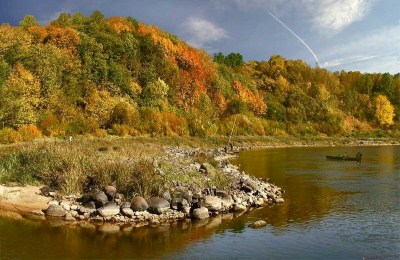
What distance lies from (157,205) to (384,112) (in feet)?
391

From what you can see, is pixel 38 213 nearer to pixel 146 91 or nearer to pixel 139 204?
pixel 139 204

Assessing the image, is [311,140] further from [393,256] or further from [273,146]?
[393,256]

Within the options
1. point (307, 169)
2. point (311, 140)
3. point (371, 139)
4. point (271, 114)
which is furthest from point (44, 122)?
point (371, 139)

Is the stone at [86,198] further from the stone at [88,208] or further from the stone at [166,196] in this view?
the stone at [166,196]

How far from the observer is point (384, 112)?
125m

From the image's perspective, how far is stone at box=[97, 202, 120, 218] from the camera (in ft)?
60.7

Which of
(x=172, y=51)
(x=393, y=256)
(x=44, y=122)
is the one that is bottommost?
(x=393, y=256)

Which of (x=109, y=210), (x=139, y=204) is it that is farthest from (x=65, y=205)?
(x=139, y=204)

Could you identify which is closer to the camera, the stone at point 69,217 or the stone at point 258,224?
the stone at point 258,224

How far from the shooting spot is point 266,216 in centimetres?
1978

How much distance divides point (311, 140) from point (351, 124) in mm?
33063

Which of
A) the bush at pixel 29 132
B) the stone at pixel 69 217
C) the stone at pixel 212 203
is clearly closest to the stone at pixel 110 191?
the stone at pixel 69 217

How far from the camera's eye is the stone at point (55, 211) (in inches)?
748

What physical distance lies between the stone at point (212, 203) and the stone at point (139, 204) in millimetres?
2755
